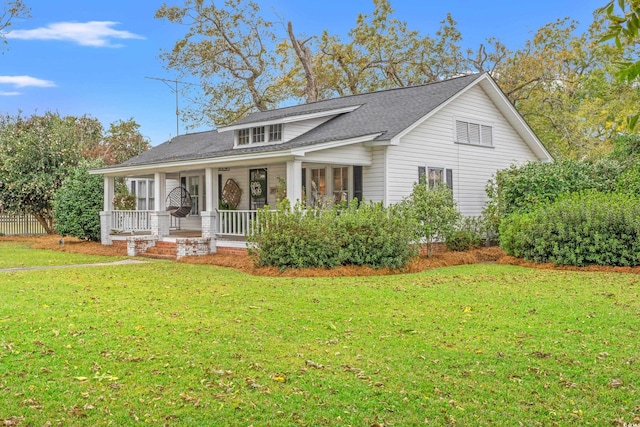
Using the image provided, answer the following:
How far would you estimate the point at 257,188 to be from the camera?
19.5 m

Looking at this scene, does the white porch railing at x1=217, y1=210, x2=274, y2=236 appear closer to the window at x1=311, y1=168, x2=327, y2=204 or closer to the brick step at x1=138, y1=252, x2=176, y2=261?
the brick step at x1=138, y1=252, x2=176, y2=261

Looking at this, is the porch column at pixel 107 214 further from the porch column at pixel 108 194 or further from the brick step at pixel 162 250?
the brick step at pixel 162 250

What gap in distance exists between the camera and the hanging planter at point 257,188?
63.2 ft

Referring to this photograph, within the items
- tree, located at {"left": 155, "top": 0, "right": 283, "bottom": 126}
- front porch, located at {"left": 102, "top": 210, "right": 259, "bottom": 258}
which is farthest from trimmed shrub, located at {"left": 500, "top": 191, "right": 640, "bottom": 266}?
tree, located at {"left": 155, "top": 0, "right": 283, "bottom": 126}

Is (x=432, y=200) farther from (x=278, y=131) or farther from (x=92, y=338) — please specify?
(x=92, y=338)

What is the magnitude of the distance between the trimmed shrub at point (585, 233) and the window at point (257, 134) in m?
8.40

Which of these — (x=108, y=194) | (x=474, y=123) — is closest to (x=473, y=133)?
(x=474, y=123)

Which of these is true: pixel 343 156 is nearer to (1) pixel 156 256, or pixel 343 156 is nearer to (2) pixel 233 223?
(2) pixel 233 223

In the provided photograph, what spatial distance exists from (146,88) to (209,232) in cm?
1351

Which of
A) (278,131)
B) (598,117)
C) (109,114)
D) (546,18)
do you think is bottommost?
(278,131)

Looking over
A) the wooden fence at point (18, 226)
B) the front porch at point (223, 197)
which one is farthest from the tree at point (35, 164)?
the front porch at point (223, 197)

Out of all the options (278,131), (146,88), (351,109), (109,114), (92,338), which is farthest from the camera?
(109,114)

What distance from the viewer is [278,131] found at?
1734cm

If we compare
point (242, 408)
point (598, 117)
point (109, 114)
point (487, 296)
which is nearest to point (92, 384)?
point (242, 408)
